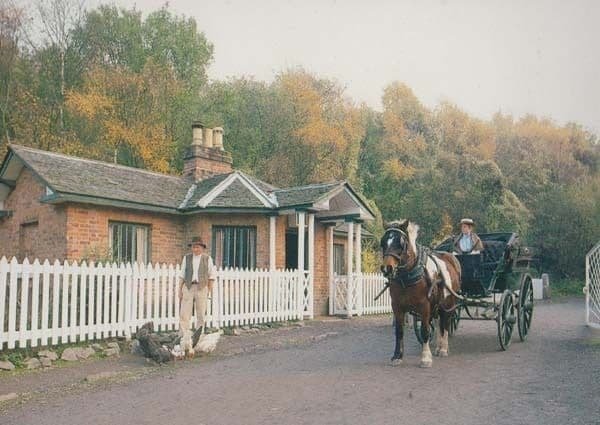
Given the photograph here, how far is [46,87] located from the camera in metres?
32.4

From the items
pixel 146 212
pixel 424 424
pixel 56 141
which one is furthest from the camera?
pixel 56 141

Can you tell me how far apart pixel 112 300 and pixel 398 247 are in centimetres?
573

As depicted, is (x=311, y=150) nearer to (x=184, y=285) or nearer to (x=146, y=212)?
(x=146, y=212)

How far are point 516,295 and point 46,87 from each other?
29.9m

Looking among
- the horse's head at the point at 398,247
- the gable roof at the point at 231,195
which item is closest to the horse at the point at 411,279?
the horse's head at the point at 398,247

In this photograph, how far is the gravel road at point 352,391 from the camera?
19.2 feet

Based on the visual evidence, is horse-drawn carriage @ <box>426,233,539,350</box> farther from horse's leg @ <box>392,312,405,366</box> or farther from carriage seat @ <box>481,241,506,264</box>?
horse's leg @ <box>392,312,405,366</box>

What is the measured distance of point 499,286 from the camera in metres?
10.6

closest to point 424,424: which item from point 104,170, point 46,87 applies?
point 104,170

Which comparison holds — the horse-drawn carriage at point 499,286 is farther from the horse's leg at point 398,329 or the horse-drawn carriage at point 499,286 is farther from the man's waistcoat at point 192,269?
the man's waistcoat at point 192,269

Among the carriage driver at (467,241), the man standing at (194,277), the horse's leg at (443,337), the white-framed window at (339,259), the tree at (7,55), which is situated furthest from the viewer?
the tree at (7,55)

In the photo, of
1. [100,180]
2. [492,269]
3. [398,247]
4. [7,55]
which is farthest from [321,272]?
[7,55]

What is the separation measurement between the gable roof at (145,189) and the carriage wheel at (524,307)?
6100 millimetres

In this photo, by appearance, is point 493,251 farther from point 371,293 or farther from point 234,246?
point 371,293
